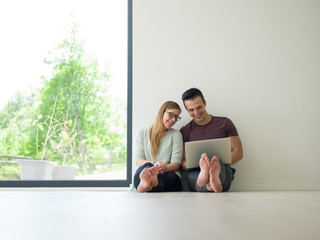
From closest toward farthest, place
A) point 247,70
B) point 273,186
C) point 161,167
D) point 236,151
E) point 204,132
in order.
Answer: point 161,167, point 236,151, point 204,132, point 273,186, point 247,70

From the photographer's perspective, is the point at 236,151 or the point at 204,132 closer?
the point at 236,151

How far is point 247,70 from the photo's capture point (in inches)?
131

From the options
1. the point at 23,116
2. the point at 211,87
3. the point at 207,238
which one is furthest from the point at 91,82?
the point at 207,238

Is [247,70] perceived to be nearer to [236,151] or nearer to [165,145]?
[236,151]

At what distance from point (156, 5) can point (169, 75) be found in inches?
31.4

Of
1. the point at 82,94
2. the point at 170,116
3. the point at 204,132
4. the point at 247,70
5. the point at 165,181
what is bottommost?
the point at 165,181

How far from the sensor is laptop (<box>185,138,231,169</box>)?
2.47m

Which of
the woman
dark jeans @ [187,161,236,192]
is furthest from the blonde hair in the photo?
dark jeans @ [187,161,236,192]

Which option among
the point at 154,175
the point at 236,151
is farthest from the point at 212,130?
the point at 154,175

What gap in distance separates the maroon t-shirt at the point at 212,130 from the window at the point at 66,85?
1.15 meters

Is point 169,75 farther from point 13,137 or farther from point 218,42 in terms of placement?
point 13,137

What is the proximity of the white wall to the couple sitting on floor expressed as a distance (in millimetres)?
311

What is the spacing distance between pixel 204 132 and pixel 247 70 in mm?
908

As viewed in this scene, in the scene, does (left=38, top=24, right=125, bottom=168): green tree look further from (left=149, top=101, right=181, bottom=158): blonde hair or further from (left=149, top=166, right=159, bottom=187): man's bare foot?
(left=149, top=166, right=159, bottom=187): man's bare foot
